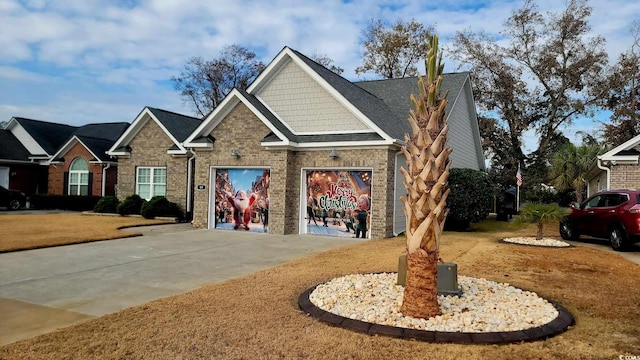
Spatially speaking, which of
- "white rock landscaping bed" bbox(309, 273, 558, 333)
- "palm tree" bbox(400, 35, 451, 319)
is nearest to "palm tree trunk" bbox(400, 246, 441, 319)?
"palm tree" bbox(400, 35, 451, 319)

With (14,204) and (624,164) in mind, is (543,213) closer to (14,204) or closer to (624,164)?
(624,164)

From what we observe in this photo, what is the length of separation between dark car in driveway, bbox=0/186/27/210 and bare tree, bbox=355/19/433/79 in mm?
25222

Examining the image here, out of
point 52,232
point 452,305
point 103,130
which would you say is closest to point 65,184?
point 103,130

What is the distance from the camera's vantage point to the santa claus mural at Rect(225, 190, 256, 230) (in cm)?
1596

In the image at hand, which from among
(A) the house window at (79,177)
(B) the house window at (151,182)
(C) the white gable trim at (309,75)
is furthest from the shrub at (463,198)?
(A) the house window at (79,177)

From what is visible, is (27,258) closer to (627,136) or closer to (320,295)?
(320,295)

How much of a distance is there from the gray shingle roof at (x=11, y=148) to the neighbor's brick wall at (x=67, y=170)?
147 inches

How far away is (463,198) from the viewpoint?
642 inches

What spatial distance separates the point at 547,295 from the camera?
6.66 metres

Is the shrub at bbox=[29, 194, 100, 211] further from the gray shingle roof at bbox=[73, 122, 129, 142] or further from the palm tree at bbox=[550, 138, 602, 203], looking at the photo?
the palm tree at bbox=[550, 138, 602, 203]

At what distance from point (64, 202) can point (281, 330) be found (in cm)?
2443

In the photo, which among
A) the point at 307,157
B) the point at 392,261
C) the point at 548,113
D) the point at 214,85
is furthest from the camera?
the point at 214,85

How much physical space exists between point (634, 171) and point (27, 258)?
60.9ft

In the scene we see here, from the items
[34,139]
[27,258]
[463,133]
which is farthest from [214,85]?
[27,258]
